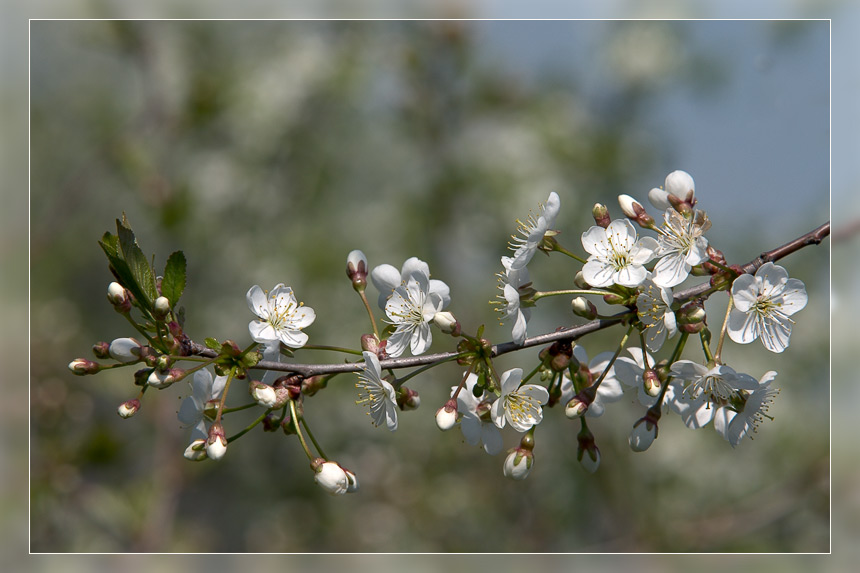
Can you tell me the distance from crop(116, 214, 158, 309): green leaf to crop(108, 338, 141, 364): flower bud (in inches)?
1.8

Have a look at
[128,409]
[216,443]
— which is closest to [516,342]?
[216,443]

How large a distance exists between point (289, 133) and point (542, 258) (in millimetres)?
1289

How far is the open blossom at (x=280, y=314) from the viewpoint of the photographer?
87 cm

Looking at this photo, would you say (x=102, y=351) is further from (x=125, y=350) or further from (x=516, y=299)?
(x=516, y=299)

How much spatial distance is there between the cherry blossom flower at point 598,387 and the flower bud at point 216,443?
0.43 metres

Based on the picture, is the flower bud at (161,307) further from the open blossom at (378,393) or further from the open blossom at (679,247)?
the open blossom at (679,247)

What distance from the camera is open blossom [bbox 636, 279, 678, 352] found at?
2.44 feet

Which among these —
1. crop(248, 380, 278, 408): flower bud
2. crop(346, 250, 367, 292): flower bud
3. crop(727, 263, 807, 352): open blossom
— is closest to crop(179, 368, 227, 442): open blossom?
crop(248, 380, 278, 408): flower bud

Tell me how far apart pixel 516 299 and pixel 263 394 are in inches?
12.5

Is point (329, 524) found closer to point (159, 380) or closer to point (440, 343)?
point (440, 343)

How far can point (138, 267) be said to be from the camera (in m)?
0.76

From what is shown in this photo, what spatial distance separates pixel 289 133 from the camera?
3.13 m

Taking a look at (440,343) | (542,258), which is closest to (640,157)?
(542,258)

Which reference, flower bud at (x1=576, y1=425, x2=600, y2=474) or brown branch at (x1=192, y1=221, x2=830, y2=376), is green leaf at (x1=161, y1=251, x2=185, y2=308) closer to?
brown branch at (x1=192, y1=221, x2=830, y2=376)
